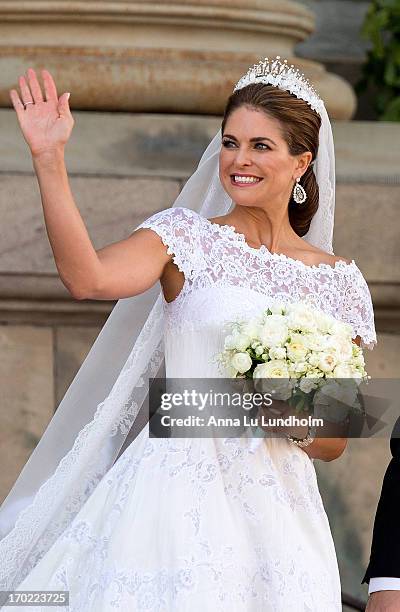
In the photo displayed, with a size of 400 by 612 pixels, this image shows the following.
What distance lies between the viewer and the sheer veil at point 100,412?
14.0 ft

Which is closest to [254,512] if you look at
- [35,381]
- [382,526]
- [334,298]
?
[382,526]

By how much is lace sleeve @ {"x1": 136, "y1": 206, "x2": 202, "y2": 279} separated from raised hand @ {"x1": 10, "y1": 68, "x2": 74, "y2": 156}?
520mm

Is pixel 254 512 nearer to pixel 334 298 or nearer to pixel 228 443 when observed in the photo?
pixel 228 443

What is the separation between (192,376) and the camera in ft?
13.3

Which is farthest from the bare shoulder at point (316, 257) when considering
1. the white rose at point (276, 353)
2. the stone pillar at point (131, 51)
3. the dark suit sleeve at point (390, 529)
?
the stone pillar at point (131, 51)

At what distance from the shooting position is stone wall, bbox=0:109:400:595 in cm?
543

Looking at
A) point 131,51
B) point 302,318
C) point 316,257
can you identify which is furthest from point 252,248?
point 131,51

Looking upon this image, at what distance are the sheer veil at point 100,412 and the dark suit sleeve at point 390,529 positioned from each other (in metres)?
0.98

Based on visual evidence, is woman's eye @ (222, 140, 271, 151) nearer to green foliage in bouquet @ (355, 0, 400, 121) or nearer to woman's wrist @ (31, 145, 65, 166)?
woman's wrist @ (31, 145, 65, 166)

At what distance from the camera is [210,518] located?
12.5ft
